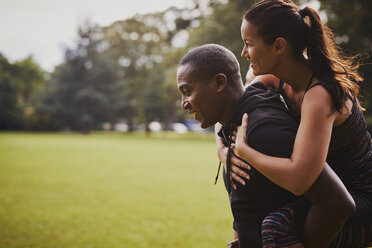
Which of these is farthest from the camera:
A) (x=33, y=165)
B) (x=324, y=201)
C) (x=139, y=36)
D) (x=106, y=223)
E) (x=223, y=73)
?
(x=139, y=36)

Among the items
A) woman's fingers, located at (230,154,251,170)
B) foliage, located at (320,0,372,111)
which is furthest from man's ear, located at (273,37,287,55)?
foliage, located at (320,0,372,111)

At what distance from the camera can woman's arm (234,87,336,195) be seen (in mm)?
1719

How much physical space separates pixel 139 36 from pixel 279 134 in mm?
58424

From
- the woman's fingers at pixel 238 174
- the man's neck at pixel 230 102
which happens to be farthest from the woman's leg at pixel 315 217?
the man's neck at pixel 230 102

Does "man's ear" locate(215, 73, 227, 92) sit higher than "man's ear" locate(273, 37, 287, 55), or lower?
lower

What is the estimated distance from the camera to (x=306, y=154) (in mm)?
1715

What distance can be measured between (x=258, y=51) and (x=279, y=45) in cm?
Result: 12

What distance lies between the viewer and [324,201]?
1.76m

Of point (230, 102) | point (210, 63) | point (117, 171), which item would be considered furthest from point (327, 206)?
point (117, 171)

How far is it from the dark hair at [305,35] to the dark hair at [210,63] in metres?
0.25

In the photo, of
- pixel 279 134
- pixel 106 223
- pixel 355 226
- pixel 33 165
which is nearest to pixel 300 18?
pixel 279 134

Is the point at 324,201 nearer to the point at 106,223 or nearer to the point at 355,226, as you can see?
the point at 355,226

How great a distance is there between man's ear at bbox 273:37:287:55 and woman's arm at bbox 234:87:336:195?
310 millimetres

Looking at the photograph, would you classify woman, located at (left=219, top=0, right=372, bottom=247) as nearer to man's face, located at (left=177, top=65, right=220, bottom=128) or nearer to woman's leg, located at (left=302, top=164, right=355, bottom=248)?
woman's leg, located at (left=302, top=164, right=355, bottom=248)
